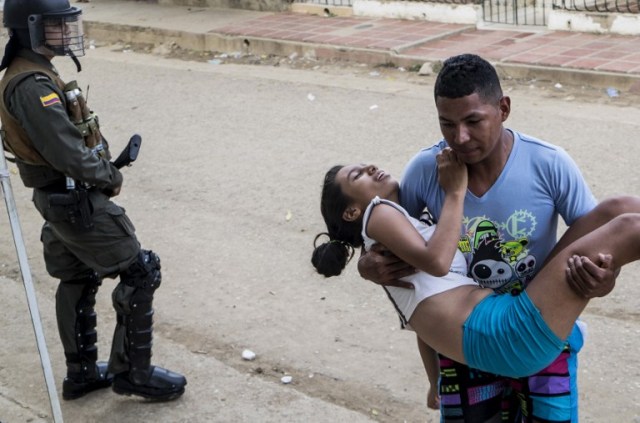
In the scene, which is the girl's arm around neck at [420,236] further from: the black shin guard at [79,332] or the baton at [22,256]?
the black shin guard at [79,332]

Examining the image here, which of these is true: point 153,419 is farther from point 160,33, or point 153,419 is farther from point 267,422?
point 160,33

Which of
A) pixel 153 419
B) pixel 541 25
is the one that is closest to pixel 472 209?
pixel 153 419

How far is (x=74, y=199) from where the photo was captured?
4031 millimetres

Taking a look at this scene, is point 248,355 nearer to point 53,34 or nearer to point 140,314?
point 140,314

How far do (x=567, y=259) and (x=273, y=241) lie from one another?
12.4ft

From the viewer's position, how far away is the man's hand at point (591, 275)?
2.49 m

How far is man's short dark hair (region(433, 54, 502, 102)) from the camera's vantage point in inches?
107

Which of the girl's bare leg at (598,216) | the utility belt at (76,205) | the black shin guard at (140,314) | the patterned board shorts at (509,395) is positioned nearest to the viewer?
the girl's bare leg at (598,216)

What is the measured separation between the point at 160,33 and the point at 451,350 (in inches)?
424

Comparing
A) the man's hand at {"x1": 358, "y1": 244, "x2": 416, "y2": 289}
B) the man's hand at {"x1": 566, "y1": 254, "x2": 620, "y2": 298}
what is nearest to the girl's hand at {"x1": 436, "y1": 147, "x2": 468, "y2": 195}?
the man's hand at {"x1": 358, "y1": 244, "x2": 416, "y2": 289}

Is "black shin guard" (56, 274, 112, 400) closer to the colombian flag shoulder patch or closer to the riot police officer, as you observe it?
the riot police officer

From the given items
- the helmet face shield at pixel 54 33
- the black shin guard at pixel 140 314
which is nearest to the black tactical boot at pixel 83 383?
the black shin guard at pixel 140 314

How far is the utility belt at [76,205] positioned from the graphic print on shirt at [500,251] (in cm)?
183

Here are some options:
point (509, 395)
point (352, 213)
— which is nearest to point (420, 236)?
point (352, 213)
